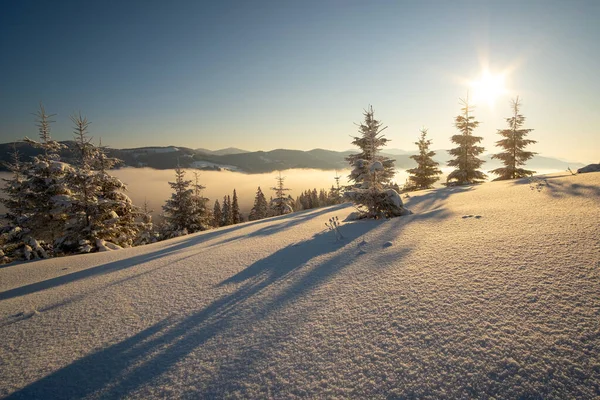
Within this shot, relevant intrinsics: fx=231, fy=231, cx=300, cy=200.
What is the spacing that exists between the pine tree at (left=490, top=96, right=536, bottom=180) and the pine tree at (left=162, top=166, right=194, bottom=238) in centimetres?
2917

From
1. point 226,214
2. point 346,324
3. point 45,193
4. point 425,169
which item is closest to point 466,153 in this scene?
point 425,169

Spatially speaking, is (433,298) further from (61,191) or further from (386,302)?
(61,191)

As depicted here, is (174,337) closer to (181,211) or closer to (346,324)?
(346,324)

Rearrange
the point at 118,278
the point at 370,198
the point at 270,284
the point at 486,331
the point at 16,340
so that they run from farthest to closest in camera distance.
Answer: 1. the point at 370,198
2. the point at 118,278
3. the point at 270,284
4. the point at 16,340
5. the point at 486,331

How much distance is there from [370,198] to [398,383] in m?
6.42

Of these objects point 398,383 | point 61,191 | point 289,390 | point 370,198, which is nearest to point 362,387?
point 398,383

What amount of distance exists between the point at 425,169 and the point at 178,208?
996 inches

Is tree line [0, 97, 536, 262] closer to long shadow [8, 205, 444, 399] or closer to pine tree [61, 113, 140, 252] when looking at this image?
pine tree [61, 113, 140, 252]

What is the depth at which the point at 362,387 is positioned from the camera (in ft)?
5.85

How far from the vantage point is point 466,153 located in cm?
2131

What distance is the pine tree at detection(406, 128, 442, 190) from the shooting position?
23531 mm

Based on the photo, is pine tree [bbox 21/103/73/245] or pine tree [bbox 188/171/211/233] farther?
pine tree [bbox 188/171/211/233]

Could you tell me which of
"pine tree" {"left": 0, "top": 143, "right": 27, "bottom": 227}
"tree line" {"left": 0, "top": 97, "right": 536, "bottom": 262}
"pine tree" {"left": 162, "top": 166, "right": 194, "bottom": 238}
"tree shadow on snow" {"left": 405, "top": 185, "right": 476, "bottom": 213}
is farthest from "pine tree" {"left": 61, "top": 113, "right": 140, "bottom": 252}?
"tree shadow on snow" {"left": 405, "top": 185, "right": 476, "bottom": 213}

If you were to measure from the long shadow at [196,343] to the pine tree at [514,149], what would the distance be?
79.8 feet
